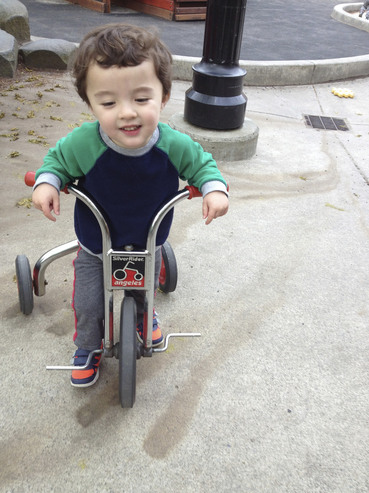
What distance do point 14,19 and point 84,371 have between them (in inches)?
232

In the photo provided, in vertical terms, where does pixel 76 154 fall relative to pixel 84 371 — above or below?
above

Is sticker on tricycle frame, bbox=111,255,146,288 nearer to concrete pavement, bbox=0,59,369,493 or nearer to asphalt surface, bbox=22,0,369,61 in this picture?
concrete pavement, bbox=0,59,369,493

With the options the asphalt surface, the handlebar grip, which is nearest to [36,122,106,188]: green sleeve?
the handlebar grip

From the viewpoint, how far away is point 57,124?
460cm

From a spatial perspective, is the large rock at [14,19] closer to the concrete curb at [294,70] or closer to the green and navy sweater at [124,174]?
the concrete curb at [294,70]

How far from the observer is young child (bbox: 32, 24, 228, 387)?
1.44 meters

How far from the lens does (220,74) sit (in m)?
3.99

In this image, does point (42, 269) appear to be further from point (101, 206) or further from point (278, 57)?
point (278, 57)

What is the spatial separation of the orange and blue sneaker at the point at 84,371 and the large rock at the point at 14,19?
19.0ft

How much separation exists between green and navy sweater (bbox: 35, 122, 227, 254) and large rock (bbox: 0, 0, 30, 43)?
5.62 meters

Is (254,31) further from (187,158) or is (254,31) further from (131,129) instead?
(131,129)

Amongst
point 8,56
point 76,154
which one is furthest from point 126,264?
point 8,56

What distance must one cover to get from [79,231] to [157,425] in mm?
838

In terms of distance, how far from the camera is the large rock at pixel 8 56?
5.54 m
